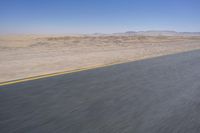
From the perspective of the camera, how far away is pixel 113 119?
324 centimetres

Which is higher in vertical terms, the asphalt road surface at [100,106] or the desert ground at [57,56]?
the asphalt road surface at [100,106]

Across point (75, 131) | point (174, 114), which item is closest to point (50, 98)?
point (75, 131)

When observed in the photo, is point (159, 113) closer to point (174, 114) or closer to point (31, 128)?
point (174, 114)

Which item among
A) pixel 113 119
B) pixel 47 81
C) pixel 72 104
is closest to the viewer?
Result: pixel 113 119

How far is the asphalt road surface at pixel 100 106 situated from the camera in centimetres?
298

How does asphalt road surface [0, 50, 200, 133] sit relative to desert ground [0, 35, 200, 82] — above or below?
above

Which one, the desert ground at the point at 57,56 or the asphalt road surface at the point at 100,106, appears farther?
the desert ground at the point at 57,56

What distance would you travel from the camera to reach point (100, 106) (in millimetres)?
3834

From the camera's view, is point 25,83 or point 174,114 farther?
point 25,83

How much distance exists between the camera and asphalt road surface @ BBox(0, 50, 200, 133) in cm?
298

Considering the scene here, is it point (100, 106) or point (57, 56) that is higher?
point (100, 106)

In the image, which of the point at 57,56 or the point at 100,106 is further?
the point at 57,56

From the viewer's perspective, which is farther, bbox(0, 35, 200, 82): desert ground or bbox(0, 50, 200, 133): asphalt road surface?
bbox(0, 35, 200, 82): desert ground

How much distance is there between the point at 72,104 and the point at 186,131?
2254 mm
